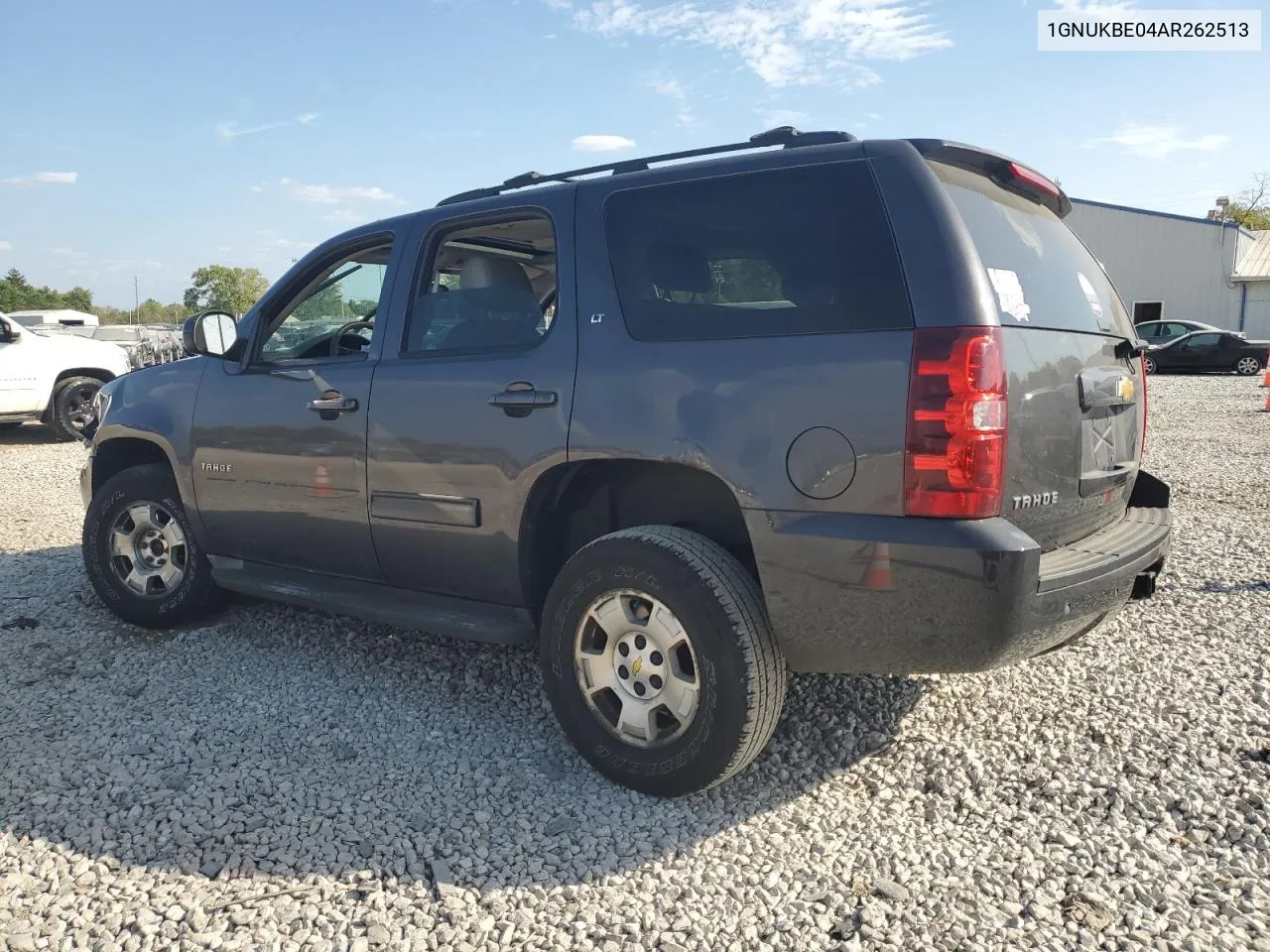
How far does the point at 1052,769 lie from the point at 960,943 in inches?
39.9

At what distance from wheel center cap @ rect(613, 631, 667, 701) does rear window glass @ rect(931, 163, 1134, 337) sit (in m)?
1.41

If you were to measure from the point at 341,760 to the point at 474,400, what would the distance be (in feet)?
4.40

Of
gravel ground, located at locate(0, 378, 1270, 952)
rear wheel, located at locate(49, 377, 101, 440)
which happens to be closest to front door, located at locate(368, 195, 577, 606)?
gravel ground, located at locate(0, 378, 1270, 952)

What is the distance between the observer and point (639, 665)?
2975 millimetres

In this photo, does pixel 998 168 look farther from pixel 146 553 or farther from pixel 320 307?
pixel 146 553

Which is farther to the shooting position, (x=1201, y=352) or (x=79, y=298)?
(x=79, y=298)

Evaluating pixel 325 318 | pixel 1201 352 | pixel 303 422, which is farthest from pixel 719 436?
pixel 1201 352

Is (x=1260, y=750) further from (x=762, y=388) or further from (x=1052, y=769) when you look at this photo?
(x=762, y=388)

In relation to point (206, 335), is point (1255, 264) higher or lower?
higher

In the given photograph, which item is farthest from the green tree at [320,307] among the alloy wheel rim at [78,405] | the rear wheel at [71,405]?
the alloy wheel rim at [78,405]

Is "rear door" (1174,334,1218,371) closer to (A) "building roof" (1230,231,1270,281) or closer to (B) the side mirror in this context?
(A) "building roof" (1230,231,1270,281)

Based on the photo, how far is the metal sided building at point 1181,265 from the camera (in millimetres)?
32438

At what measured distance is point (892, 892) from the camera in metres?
2.49

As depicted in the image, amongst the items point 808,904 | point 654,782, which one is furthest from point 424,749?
point 808,904
